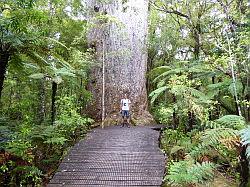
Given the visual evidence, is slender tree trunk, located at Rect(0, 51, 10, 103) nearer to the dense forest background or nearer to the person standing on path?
the dense forest background

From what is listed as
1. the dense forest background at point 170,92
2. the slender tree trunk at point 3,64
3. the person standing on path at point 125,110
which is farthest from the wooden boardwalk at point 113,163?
the person standing on path at point 125,110

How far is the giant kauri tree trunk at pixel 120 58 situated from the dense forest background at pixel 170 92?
0.87 feet

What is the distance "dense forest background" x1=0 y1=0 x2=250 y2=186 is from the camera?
16.5ft

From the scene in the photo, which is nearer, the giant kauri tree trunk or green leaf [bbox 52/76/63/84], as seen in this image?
green leaf [bbox 52/76/63/84]

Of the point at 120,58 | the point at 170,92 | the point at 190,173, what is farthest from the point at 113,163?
the point at 120,58

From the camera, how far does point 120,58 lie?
10180 mm

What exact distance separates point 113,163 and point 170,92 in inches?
100

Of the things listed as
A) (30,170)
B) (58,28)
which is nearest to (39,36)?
(30,170)

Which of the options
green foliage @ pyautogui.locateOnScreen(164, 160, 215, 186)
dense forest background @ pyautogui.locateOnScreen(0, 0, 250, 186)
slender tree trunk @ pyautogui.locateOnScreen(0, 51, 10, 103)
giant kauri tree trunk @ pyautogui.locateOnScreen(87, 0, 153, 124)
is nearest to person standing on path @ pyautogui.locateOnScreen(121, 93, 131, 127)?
giant kauri tree trunk @ pyautogui.locateOnScreen(87, 0, 153, 124)

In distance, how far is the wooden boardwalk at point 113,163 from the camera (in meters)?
5.05

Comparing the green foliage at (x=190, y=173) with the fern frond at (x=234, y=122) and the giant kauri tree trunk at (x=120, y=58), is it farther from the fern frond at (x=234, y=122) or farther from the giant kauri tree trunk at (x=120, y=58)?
the giant kauri tree trunk at (x=120, y=58)

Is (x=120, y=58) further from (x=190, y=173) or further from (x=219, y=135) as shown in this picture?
(x=190, y=173)

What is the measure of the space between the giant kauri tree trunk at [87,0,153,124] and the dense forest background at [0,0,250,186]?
264 mm

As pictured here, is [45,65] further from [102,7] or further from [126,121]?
[102,7]
